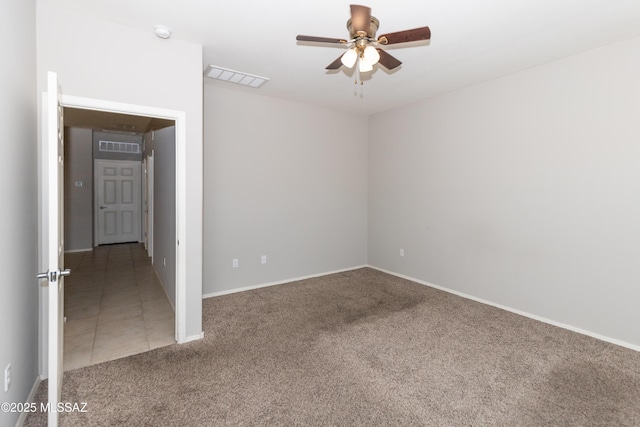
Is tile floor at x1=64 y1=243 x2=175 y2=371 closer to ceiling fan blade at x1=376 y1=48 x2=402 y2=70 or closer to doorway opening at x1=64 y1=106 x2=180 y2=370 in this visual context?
doorway opening at x1=64 y1=106 x2=180 y2=370

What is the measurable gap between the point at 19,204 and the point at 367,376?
8.40ft

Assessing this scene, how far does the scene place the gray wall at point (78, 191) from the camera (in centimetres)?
699

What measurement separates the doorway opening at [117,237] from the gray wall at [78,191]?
2cm

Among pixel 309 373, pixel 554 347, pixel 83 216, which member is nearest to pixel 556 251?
pixel 554 347

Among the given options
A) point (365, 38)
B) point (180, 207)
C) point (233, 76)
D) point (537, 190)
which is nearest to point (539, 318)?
point (537, 190)

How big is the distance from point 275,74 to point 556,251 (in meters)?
3.64

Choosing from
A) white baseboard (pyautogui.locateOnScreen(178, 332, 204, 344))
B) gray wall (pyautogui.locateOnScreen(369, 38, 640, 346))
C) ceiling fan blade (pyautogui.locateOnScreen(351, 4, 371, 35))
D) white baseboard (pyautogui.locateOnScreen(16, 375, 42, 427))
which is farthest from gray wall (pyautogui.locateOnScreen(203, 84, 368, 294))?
ceiling fan blade (pyautogui.locateOnScreen(351, 4, 371, 35))

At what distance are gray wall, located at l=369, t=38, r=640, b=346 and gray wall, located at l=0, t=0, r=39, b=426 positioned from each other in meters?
4.28

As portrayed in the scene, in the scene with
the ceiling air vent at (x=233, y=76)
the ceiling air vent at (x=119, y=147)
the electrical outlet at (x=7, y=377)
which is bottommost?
the electrical outlet at (x=7, y=377)

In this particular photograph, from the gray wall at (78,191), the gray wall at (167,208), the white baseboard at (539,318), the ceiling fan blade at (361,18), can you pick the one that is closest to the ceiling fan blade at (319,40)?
the ceiling fan blade at (361,18)

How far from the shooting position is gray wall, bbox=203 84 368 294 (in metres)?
4.17

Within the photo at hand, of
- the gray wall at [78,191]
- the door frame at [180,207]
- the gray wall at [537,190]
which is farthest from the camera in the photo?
the gray wall at [78,191]

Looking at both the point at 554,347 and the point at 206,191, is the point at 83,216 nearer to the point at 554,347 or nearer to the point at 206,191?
the point at 206,191

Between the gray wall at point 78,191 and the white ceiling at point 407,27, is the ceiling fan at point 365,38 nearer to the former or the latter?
the white ceiling at point 407,27
